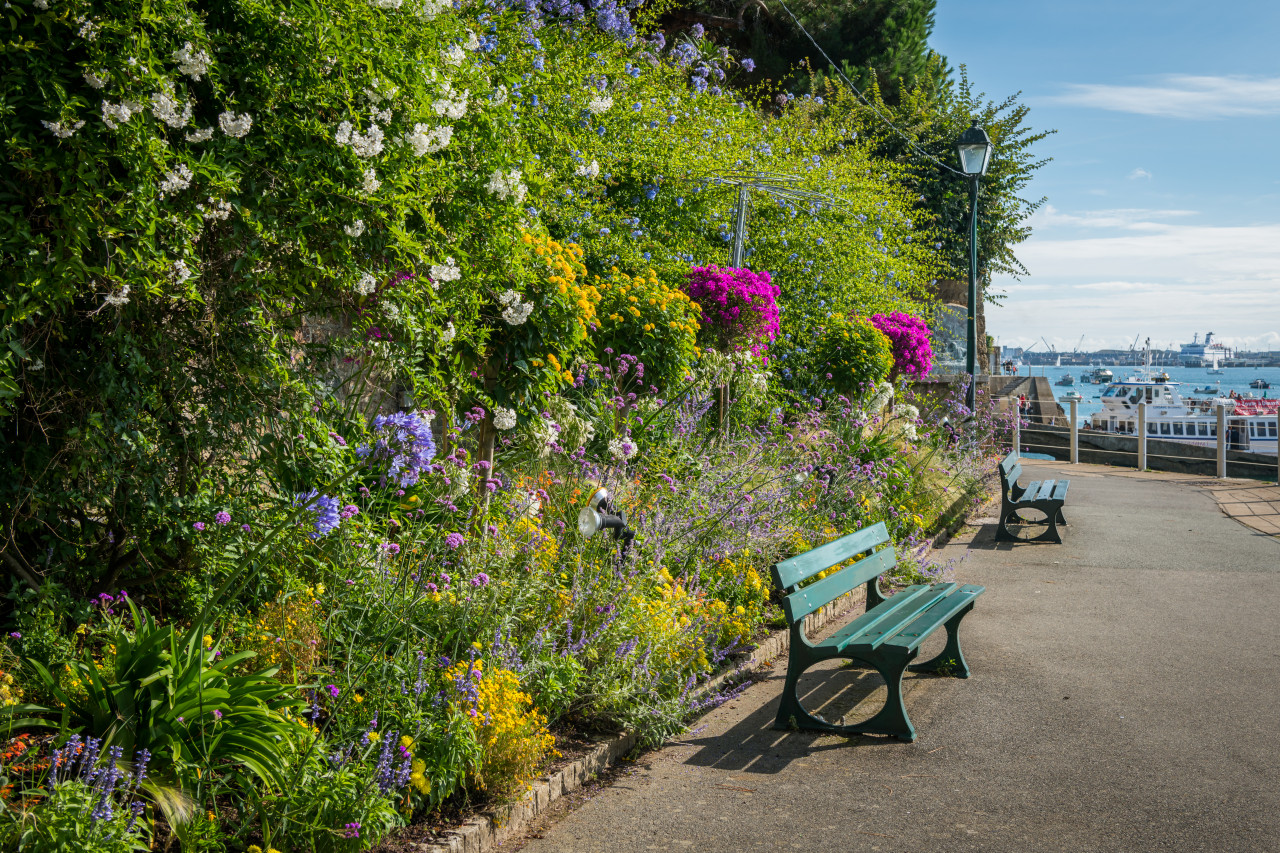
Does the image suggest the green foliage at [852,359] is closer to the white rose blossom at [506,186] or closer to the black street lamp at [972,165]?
the black street lamp at [972,165]

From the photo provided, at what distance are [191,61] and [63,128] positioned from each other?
1.57 ft

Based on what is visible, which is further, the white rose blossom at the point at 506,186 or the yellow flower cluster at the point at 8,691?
the white rose blossom at the point at 506,186

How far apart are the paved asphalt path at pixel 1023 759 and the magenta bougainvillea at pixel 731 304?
10.8 feet

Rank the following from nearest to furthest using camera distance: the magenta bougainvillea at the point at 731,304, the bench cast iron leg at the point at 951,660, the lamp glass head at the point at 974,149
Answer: the bench cast iron leg at the point at 951,660 < the magenta bougainvillea at the point at 731,304 < the lamp glass head at the point at 974,149

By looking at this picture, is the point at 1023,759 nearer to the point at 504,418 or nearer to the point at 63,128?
the point at 504,418

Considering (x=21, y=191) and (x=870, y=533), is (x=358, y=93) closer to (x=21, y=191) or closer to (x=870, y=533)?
(x=21, y=191)

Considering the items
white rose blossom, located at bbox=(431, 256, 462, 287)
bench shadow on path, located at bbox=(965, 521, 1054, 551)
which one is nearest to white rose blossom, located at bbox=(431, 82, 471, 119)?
white rose blossom, located at bbox=(431, 256, 462, 287)

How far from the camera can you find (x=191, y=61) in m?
3.16

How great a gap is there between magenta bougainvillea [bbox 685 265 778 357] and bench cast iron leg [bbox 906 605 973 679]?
3.94 metres

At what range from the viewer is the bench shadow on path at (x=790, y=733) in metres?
4.29

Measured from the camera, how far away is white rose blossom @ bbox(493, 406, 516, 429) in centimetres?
512

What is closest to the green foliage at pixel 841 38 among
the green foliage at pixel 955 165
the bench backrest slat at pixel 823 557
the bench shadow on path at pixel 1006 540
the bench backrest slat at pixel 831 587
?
the green foliage at pixel 955 165

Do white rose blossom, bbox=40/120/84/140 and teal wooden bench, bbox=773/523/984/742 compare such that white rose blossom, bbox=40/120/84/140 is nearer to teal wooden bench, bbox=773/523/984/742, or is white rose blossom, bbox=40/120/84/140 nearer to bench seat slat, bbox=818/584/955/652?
teal wooden bench, bbox=773/523/984/742

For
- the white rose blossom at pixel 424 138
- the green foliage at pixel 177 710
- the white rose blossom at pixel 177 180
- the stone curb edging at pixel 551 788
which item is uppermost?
the white rose blossom at pixel 424 138
